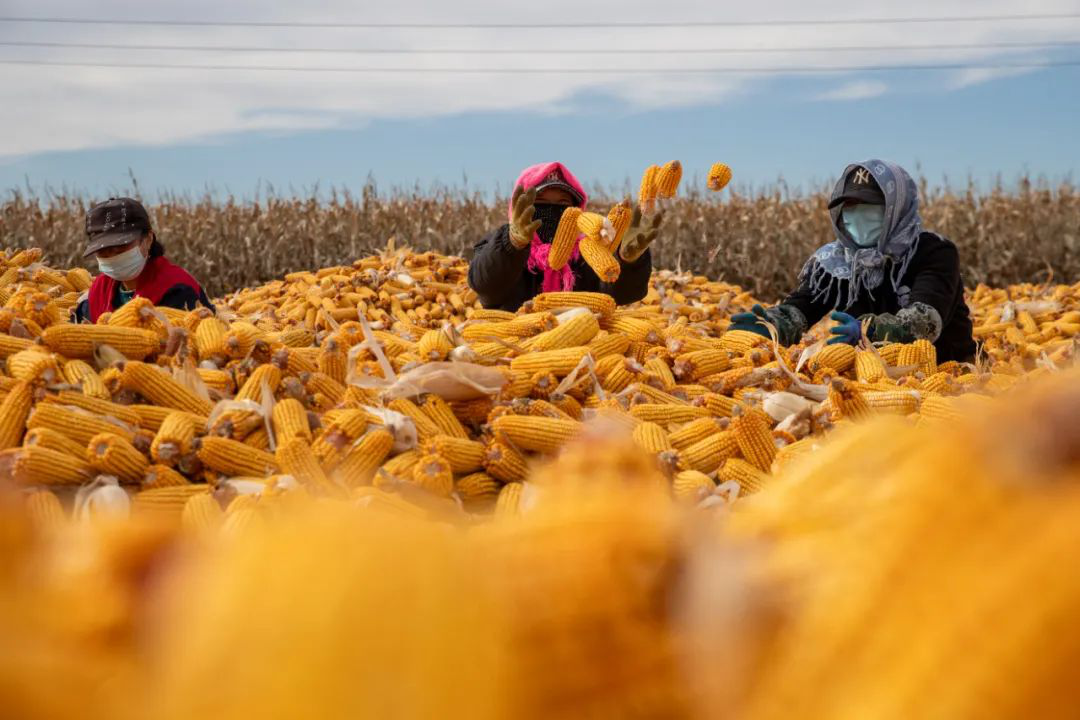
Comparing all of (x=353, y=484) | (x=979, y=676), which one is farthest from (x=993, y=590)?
(x=353, y=484)

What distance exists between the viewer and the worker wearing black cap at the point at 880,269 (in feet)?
20.0

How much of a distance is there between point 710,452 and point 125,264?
4305 millimetres

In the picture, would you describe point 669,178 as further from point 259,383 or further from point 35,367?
point 35,367

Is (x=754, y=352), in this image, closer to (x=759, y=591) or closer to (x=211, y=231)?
(x=759, y=591)

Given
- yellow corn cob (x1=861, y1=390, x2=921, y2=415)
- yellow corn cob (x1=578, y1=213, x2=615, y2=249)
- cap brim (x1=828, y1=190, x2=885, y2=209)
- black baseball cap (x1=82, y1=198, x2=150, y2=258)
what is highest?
black baseball cap (x1=82, y1=198, x2=150, y2=258)

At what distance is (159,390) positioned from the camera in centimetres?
365

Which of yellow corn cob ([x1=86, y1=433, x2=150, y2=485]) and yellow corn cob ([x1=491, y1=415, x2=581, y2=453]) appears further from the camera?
yellow corn cob ([x1=491, y1=415, x2=581, y2=453])

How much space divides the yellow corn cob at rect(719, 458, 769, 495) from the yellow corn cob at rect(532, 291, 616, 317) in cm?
172

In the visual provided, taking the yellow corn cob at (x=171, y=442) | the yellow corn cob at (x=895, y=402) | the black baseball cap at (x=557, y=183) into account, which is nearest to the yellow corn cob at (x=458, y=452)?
the yellow corn cob at (x=171, y=442)

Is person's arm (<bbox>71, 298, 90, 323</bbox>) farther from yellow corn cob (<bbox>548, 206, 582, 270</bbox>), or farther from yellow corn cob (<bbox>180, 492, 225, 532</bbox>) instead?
yellow corn cob (<bbox>180, 492, 225, 532</bbox>)

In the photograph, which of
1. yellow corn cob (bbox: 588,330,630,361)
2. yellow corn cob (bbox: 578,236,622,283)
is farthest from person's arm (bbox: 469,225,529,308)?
yellow corn cob (bbox: 588,330,630,361)

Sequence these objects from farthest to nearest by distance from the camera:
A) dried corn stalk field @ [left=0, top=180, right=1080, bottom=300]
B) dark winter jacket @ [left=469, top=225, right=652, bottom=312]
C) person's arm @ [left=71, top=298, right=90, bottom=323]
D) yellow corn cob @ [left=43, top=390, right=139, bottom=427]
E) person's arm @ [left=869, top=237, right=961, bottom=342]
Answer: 1. dried corn stalk field @ [left=0, top=180, right=1080, bottom=300]
2. person's arm @ [left=71, top=298, right=90, bottom=323]
3. dark winter jacket @ [left=469, top=225, right=652, bottom=312]
4. person's arm @ [left=869, top=237, right=961, bottom=342]
5. yellow corn cob @ [left=43, top=390, right=139, bottom=427]

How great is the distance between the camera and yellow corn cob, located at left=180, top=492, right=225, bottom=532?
2635mm

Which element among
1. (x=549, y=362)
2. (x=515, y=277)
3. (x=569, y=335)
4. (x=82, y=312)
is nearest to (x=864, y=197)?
(x=515, y=277)
